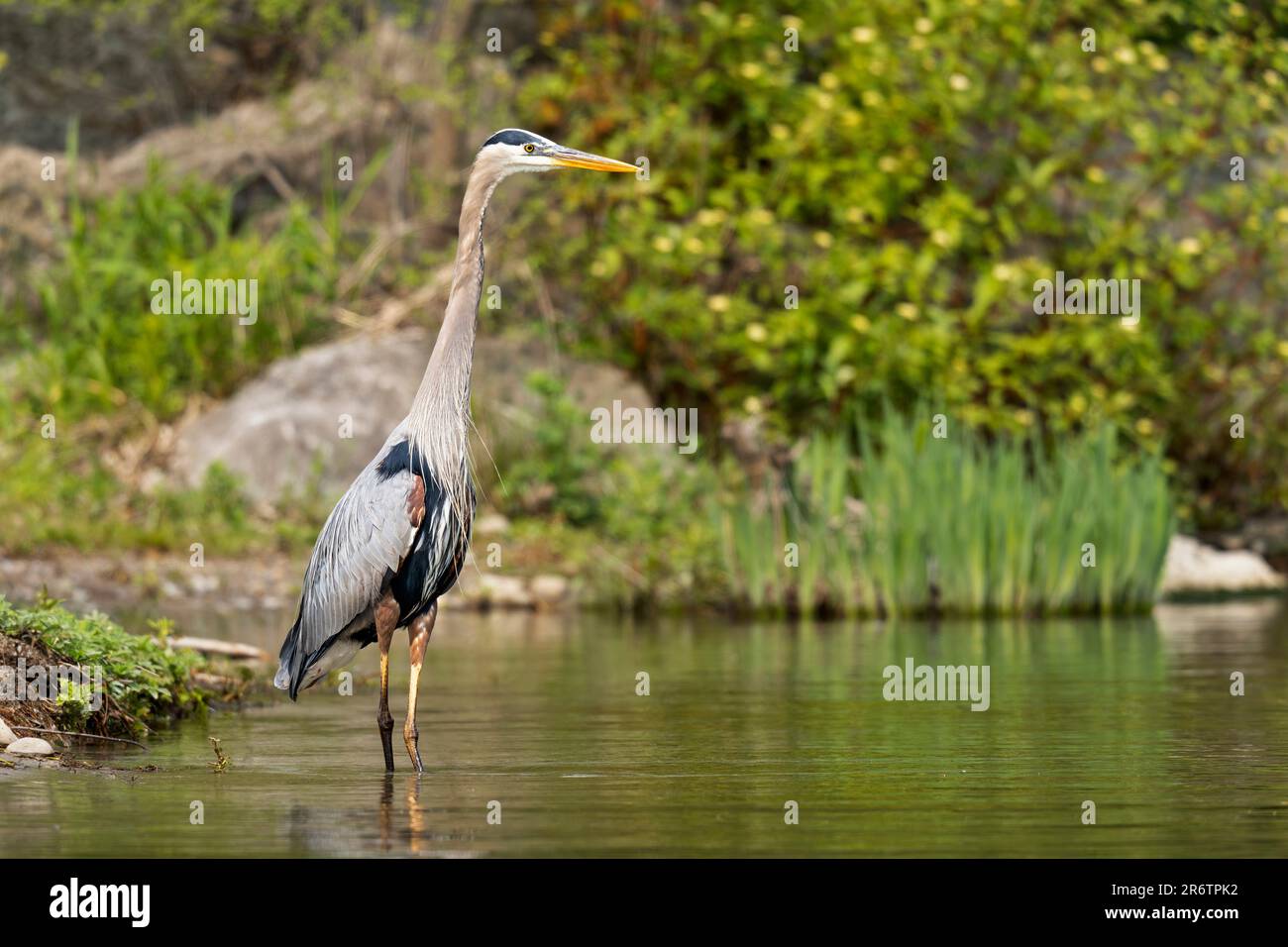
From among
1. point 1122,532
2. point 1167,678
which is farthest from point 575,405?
point 1167,678

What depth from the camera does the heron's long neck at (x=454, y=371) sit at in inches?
290

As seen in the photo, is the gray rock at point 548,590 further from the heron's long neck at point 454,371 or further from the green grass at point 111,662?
the heron's long neck at point 454,371

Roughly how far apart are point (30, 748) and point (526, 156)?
2.93 meters

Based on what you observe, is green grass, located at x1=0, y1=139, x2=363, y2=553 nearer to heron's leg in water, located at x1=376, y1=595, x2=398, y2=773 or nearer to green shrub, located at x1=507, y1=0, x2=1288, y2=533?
green shrub, located at x1=507, y1=0, x2=1288, y2=533

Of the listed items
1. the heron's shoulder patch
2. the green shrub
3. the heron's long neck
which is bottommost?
the heron's shoulder patch

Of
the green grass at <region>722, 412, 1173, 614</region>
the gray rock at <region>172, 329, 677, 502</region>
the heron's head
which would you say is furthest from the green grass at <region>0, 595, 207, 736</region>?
the gray rock at <region>172, 329, 677, 502</region>

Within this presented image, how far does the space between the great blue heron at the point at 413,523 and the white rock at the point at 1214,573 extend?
10692 mm

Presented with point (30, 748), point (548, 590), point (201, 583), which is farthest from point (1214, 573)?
point (30, 748)

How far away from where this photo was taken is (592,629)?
1388 cm

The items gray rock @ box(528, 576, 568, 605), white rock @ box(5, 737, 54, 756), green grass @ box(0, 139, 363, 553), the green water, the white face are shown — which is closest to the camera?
the green water

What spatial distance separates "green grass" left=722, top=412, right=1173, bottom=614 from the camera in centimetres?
1359

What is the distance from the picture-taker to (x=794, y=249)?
61.8 ft

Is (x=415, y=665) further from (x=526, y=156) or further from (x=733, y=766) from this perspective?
(x=526, y=156)

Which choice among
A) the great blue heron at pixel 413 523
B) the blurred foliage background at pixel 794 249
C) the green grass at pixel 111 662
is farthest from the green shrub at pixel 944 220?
the great blue heron at pixel 413 523
